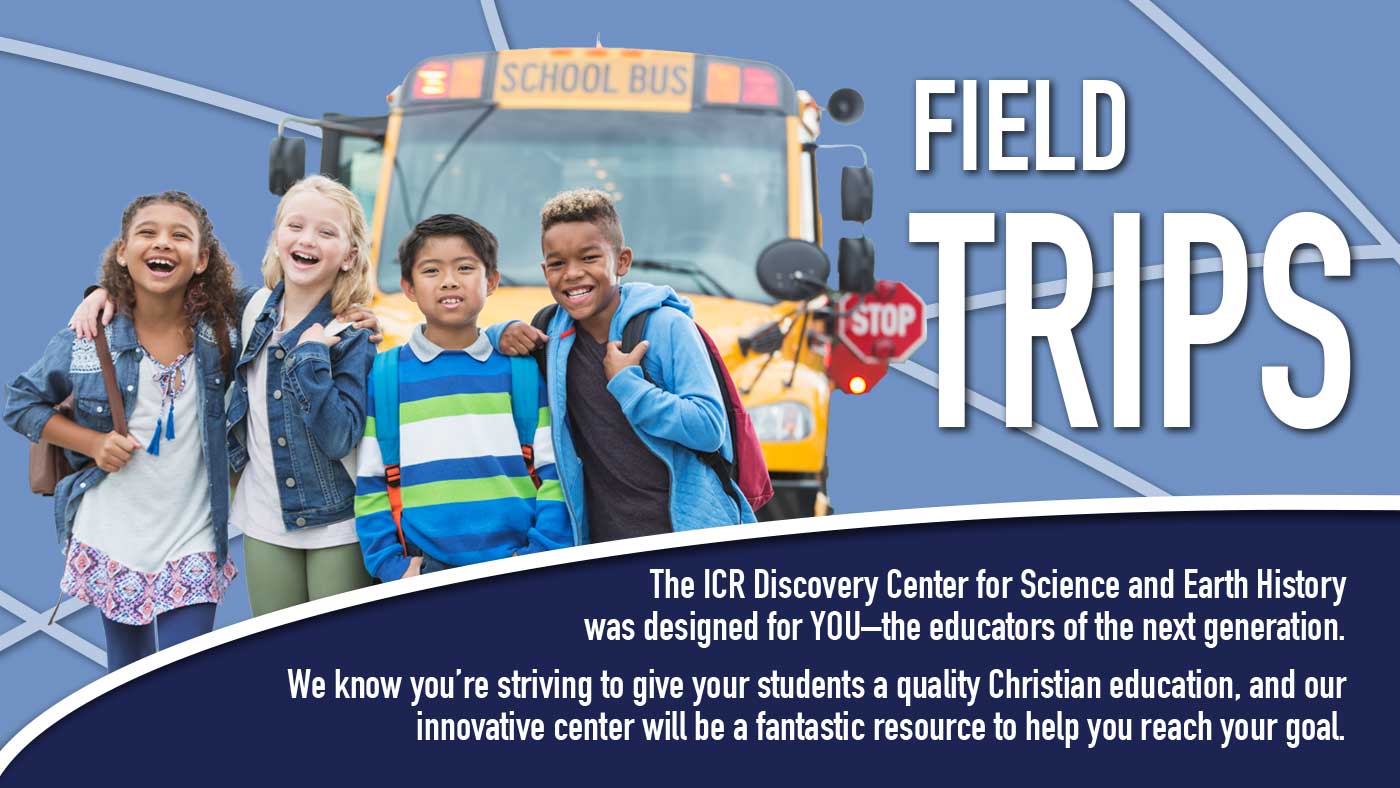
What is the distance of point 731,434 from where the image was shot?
534cm

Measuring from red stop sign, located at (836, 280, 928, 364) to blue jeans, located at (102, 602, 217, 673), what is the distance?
435 centimetres

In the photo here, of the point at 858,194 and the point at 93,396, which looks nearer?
the point at 93,396

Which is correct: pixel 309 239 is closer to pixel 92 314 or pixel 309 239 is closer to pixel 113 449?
pixel 92 314

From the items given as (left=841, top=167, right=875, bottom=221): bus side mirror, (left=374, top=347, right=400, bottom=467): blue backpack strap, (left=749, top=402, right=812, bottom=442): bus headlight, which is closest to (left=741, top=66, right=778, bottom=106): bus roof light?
(left=841, top=167, right=875, bottom=221): bus side mirror

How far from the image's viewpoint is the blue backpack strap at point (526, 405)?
5.30m

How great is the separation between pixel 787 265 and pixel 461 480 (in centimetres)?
312

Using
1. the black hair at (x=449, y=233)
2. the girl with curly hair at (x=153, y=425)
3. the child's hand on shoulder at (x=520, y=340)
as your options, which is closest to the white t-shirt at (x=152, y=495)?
the girl with curly hair at (x=153, y=425)

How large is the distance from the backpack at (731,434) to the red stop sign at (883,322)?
3918mm

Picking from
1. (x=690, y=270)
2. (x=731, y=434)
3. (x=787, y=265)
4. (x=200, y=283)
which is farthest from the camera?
(x=690, y=270)

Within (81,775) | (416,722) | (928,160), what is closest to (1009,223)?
(928,160)

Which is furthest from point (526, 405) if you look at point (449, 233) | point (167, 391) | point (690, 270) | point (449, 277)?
point (690, 270)

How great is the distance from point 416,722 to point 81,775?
0.92m

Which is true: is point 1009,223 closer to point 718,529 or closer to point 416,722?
point 718,529

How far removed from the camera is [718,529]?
526cm
